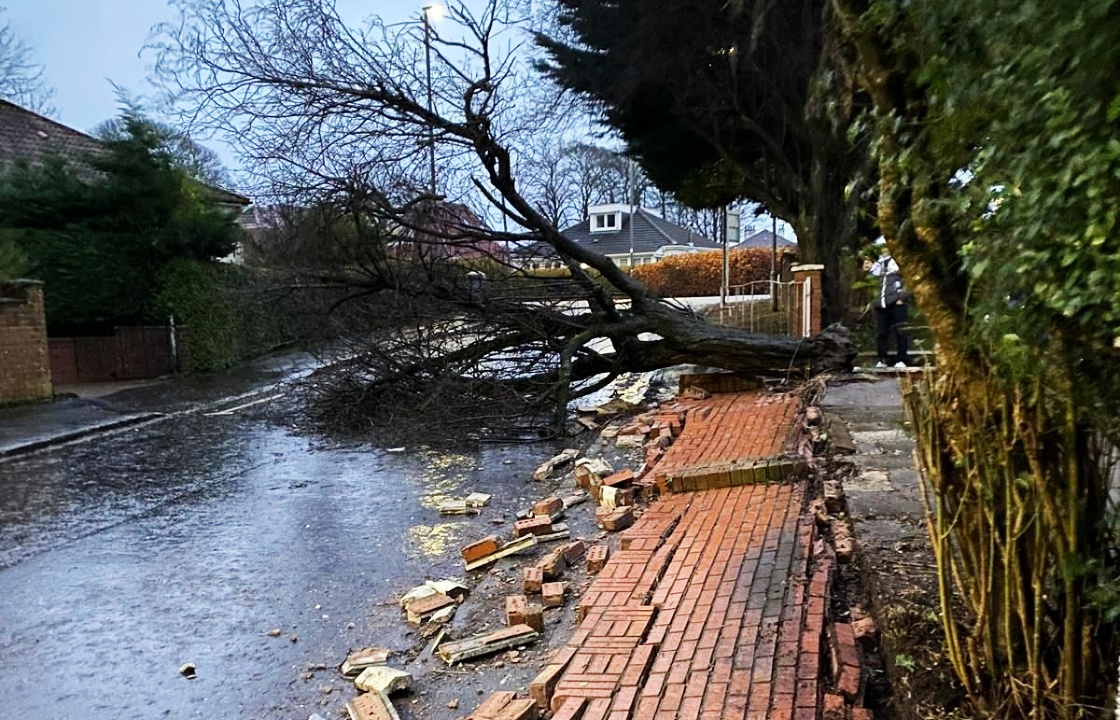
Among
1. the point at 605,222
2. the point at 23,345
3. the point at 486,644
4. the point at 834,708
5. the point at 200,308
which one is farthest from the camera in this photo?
the point at 605,222

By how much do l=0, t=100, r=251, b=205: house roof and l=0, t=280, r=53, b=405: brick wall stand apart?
5.27 metres

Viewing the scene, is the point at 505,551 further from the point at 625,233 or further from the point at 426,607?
the point at 625,233

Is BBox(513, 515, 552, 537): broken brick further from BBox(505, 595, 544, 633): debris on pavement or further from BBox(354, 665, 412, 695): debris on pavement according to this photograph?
BBox(354, 665, 412, 695): debris on pavement

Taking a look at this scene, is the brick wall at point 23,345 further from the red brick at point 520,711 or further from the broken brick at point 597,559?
the red brick at point 520,711

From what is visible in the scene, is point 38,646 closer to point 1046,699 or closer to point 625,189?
point 1046,699

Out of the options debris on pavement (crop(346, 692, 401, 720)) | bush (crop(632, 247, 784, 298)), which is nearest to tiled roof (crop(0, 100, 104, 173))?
debris on pavement (crop(346, 692, 401, 720))

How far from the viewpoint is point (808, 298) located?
33.7 feet

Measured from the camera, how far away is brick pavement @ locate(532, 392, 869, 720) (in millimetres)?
2627

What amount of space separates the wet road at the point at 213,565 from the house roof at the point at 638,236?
37.5 metres

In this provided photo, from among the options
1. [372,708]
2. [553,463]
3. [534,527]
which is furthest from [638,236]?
[372,708]

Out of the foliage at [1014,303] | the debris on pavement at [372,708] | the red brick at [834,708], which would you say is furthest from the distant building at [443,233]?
the red brick at [834,708]

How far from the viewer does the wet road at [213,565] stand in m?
3.74

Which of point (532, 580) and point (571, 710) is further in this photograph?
point (532, 580)

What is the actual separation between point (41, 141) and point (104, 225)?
5.45m
